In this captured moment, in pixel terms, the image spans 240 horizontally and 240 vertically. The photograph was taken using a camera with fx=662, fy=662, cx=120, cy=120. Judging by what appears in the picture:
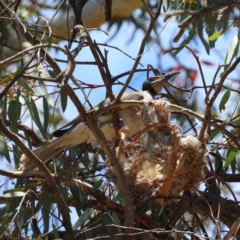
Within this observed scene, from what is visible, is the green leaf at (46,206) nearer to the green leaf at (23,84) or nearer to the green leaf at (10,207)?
the green leaf at (10,207)

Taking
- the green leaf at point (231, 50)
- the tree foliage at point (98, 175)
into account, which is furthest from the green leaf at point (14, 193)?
the green leaf at point (231, 50)

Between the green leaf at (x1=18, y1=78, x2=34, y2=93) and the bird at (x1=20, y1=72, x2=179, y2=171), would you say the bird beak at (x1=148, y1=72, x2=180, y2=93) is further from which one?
the green leaf at (x1=18, y1=78, x2=34, y2=93)

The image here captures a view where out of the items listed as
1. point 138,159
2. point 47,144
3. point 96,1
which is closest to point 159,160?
point 138,159

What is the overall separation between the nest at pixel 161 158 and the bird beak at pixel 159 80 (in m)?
1.55

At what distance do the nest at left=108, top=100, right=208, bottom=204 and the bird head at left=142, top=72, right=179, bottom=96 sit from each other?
1.56 metres

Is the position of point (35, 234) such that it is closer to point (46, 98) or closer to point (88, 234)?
point (88, 234)

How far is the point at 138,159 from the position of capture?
379cm

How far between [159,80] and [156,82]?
0.15 feet

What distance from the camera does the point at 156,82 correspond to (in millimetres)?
5473

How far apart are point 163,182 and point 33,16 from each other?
3.82 metres

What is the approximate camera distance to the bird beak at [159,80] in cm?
540

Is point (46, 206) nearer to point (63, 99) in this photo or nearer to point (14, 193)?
point (14, 193)


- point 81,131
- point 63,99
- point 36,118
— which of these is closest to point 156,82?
point 81,131

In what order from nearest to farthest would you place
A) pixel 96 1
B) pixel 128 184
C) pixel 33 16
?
1. pixel 128 184
2. pixel 96 1
3. pixel 33 16
